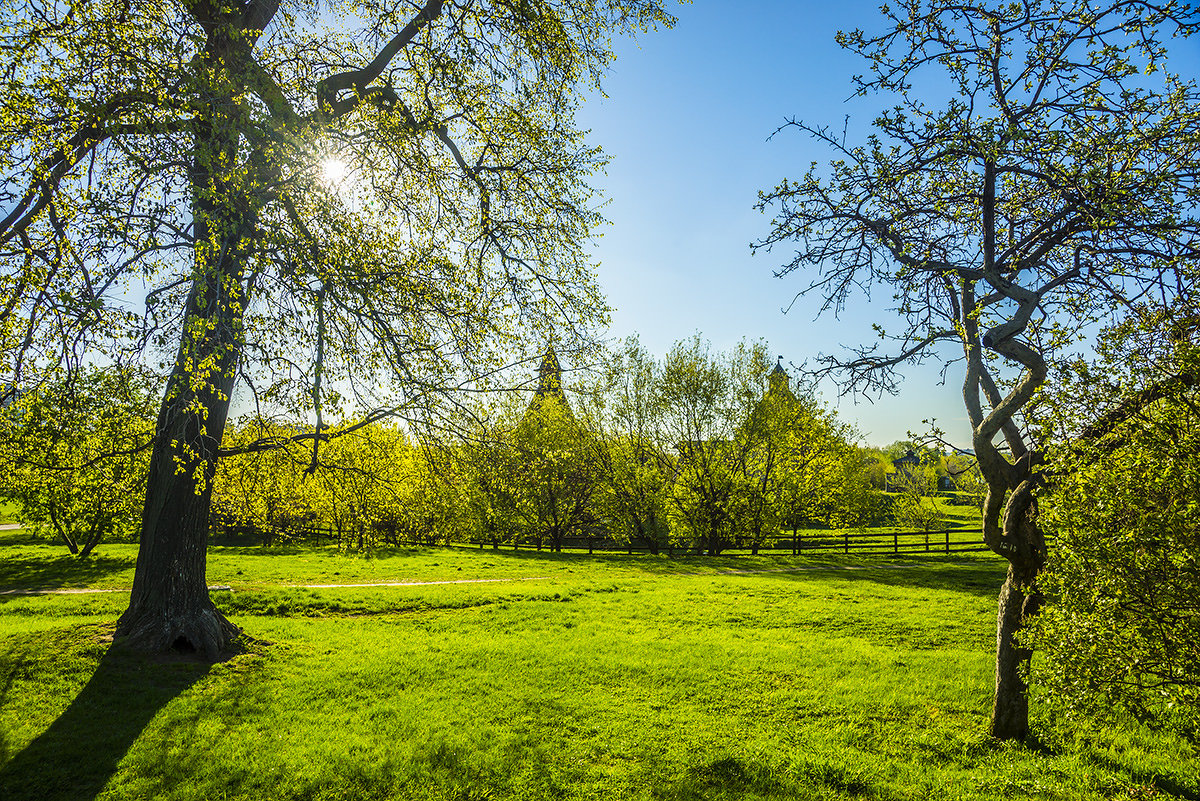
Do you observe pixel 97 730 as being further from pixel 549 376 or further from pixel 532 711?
pixel 549 376

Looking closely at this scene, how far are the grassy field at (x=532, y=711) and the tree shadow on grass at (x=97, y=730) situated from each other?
0.03 metres

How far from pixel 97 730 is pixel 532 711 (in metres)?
5.20

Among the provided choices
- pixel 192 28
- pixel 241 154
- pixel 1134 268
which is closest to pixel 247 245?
pixel 241 154

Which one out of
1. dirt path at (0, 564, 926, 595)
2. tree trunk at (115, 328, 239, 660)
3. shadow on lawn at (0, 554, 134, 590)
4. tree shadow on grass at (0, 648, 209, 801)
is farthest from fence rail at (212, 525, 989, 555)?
tree shadow on grass at (0, 648, 209, 801)

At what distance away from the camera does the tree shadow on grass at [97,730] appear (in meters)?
5.32

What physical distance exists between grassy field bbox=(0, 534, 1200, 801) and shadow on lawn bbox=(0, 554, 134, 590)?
2.70 metres

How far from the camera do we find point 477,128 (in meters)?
9.30

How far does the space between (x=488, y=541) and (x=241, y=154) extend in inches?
1355

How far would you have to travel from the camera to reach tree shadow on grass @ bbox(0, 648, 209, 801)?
5.32 metres

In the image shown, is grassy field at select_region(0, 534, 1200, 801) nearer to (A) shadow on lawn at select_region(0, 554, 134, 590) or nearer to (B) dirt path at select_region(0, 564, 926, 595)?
(B) dirt path at select_region(0, 564, 926, 595)

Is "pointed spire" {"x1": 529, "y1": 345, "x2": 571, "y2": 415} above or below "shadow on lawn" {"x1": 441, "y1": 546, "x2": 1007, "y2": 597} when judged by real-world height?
above

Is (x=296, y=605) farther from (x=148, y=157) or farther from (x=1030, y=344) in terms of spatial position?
(x=1030, y=344)

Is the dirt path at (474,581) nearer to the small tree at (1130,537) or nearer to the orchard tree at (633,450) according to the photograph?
the orchard tree at (633,450)

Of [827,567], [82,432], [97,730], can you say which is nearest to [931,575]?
[827,567]
